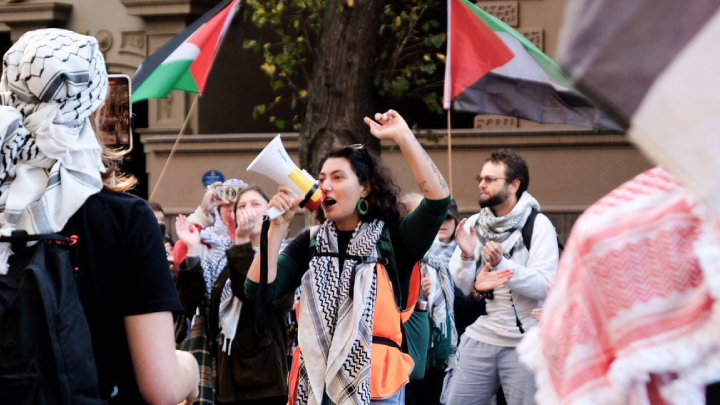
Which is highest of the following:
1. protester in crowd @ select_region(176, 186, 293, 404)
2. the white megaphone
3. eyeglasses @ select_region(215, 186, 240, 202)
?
the white megaphone

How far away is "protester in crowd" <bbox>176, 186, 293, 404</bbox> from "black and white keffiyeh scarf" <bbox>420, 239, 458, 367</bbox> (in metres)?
0.90

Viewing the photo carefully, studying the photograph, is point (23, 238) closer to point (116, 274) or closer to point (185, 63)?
point (116, 274)

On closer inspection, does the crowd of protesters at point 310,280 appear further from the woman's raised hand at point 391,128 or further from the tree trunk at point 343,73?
the tree trunk at point 343,73

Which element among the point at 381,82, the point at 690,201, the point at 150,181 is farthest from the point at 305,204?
the point at 150,181

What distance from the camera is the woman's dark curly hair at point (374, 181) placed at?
5.56 meters

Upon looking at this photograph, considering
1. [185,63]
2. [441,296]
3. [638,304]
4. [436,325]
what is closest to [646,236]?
[638,304]

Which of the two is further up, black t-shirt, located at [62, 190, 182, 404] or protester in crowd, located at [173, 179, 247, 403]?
black t-shirt, located at [62, 190, 182, 404]

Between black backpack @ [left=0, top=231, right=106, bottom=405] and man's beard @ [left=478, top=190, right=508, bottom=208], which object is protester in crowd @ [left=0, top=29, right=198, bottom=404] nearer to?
black backpack @ [left=0, top=231, right=106, bottom=405]

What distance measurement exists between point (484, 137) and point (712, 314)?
12877 millimetres

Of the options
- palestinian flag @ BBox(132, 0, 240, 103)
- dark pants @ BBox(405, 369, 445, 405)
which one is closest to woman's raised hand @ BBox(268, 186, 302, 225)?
dark pants @ BBox(405, 369, 445, 405)

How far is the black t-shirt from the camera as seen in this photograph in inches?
115

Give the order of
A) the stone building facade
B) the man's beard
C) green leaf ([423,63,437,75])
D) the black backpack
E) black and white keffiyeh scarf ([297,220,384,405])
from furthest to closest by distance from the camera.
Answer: the stone building facade < green leaf ([423,63,437,75]) < the man's beard < black and white keffiyeh scarf ([297,220,384,405]) < the black backpack

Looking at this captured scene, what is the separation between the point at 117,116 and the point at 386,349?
2274 millimetres

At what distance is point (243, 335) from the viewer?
698cm
